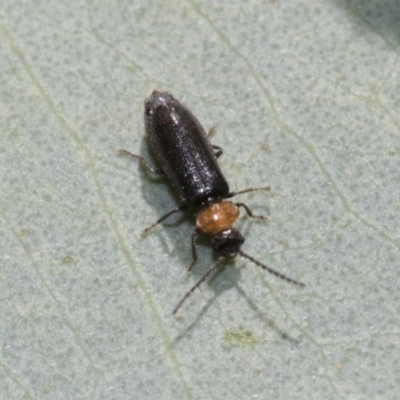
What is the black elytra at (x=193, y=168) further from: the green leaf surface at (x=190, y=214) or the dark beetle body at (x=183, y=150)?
the green leaf surface at (x=190, y=214)

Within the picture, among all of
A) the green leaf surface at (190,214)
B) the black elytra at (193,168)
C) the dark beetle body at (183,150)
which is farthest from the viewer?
the dark beetle body at (183,150)

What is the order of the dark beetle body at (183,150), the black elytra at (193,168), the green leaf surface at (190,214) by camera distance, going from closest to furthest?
the green leaf surface at (190,214)
the black elytra at (193,168)
the dark beetle body at (183,150)

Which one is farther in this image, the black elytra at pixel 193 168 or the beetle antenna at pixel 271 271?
the black elytra at pixel 193 168

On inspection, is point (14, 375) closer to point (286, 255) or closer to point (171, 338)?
point (171, 338)

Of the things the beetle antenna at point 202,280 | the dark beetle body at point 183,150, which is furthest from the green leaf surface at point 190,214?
the dark beetle body at point 183,150

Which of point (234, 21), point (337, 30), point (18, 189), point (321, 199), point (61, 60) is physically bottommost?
point (18, 189)

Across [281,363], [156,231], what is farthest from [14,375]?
[281,363]

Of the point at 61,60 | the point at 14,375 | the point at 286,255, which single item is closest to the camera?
the point at 14,375
